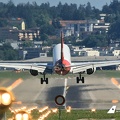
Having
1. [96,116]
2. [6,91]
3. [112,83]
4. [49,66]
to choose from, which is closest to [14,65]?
[49,66]

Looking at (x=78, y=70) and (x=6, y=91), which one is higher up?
(x=6, y=91)

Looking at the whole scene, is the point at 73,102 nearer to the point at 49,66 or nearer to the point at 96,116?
the point at 49,66

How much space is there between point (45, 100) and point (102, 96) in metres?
8.04

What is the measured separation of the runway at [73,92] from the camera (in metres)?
64.5

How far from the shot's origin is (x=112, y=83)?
305 ft

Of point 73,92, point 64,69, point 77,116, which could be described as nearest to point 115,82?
point 73,92

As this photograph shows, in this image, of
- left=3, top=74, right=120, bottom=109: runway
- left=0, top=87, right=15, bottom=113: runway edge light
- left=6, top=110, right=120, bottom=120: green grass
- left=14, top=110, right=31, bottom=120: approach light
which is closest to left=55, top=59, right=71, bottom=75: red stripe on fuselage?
left=3, top=74, right=120, bottom=109: runway

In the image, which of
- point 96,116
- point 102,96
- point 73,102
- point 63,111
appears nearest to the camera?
point 96,116

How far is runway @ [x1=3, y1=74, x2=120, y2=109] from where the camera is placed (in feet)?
212

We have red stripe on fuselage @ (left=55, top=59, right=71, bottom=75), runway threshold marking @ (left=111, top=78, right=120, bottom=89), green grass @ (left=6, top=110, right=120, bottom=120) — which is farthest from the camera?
runway threshold marking @ (left=111, top=78, right=120, bottom=89)

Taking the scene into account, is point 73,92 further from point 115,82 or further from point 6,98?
point 6,98

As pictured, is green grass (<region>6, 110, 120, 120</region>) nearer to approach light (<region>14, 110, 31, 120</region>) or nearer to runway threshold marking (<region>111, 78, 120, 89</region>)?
approach light (<region>14, 110, 31, 120</region>)

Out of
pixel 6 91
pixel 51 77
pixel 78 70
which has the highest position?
pixel 6 91

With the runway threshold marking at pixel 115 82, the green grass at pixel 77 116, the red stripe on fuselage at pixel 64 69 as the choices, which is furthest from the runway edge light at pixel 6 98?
the runway threshold marking at pixel 115 82
